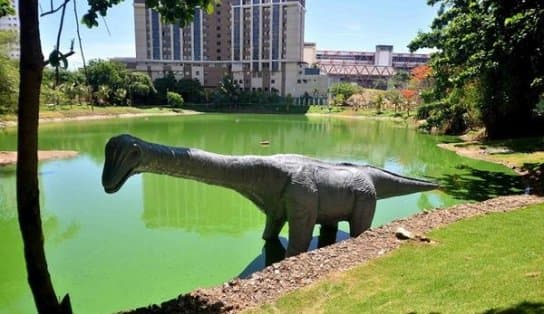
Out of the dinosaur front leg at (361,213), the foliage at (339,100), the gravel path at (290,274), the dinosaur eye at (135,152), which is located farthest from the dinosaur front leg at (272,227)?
the foliage at (339,100)

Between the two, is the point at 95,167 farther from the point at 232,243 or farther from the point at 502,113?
the point at 502,113

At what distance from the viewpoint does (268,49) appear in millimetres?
89938

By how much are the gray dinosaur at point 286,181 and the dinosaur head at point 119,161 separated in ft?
0.05

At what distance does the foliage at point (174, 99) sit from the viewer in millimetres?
70375

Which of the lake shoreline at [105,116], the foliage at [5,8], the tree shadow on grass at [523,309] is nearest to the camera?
the tree shadow on grass at [523,309]

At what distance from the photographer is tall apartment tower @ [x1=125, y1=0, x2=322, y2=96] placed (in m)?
88.1

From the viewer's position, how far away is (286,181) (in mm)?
7863

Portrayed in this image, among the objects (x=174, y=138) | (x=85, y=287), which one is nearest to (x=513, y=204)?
(x=85, y=287)

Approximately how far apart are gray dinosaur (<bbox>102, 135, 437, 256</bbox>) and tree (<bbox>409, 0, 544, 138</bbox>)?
302 inches

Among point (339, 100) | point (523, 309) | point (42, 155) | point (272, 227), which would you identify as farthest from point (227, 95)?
point (523, 309)

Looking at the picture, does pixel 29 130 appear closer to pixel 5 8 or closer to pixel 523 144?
pixel 5 8

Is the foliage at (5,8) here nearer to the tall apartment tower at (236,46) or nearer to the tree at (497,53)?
the tree at (497,53)

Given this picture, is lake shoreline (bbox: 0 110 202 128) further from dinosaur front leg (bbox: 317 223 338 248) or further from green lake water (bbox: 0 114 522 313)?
dinosaur front leg (bbox: 317 223 338 248)

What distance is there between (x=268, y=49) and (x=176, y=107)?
1079 inches
